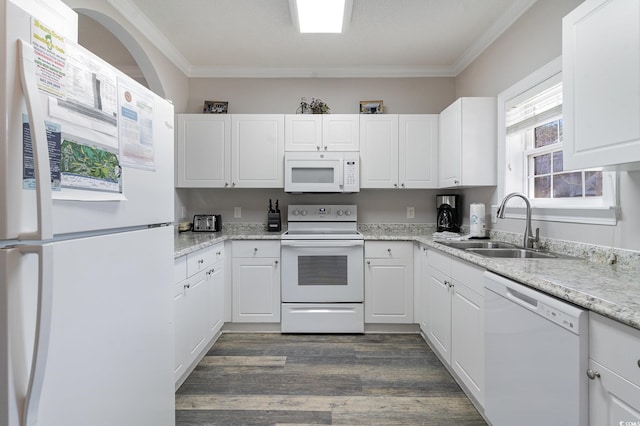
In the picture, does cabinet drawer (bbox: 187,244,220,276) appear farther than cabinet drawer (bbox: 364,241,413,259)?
No

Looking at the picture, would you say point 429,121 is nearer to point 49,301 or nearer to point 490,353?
point 490,353

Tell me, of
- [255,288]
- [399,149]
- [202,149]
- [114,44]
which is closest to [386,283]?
[255,288]

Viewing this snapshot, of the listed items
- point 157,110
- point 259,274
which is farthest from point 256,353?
point 157,110

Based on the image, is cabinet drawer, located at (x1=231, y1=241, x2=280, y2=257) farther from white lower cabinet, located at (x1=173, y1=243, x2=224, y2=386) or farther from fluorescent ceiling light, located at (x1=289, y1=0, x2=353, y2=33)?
fluorescent ceiling light, located at (x1=289, y1=0, x2=353, y2=33)

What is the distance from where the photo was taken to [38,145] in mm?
641

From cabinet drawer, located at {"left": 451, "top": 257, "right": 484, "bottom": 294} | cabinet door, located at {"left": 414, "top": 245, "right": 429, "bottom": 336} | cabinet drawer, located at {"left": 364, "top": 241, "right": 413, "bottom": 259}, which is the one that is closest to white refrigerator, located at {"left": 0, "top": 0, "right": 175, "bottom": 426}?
cabinet drawer, located at {"left": 451, "top": 257, "right": 484, "bottom": 294}

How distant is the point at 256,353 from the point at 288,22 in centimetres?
266

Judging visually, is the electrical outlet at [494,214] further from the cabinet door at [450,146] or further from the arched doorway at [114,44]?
the arched doorway at [114,44]

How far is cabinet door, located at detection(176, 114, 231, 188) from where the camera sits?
9.98 ft

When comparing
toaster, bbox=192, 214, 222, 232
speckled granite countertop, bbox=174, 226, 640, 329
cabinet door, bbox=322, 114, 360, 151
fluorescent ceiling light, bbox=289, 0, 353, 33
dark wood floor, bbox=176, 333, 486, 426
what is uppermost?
fluorescent ceiling light, bbox=289, 0, 353, 33

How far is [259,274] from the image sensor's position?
2822mm

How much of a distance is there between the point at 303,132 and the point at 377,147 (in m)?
0.76

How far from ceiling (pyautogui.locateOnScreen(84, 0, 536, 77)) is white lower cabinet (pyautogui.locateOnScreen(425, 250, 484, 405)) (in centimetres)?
183

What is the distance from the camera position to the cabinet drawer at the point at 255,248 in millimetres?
2812
